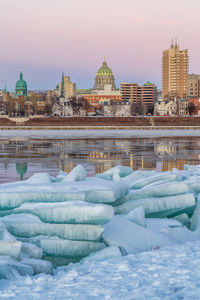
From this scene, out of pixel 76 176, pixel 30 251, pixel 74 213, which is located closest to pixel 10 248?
pixel 30 251

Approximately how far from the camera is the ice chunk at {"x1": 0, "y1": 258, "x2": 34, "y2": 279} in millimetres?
5586

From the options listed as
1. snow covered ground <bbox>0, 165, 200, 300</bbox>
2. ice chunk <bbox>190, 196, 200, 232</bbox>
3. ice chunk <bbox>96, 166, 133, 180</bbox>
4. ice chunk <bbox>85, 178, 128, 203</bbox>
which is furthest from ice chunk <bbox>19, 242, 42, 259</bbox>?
ice chunk <bbox>96, 166, 133, 180</bbox>

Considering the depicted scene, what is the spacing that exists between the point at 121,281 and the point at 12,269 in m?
1.24

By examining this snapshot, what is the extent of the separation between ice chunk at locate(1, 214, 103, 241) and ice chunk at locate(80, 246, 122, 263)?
0.79 feet

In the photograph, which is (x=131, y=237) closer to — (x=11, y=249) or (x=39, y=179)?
Answer: (x=11, y=249)

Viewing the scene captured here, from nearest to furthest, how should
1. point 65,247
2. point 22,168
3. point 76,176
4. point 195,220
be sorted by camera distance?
point 65,247 → point 195,220 → point 76,176 → point 22,168

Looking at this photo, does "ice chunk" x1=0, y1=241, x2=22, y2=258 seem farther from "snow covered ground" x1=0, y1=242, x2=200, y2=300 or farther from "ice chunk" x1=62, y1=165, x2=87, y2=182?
"ice chunk" x1=62, y1=165, x2=87, y2=182

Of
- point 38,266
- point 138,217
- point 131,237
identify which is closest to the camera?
point 38,266

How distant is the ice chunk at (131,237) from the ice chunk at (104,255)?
1.01 ft

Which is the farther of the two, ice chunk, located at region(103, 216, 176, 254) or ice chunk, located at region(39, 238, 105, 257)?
ice chunk, located at region(103, 216, 176, 254)

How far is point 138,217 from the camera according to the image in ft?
25.1

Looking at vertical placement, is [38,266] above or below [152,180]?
below

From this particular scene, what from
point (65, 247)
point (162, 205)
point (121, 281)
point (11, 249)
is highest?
point (162, 205)

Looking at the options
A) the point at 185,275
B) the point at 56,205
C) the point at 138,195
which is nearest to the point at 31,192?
the point at 56,205
